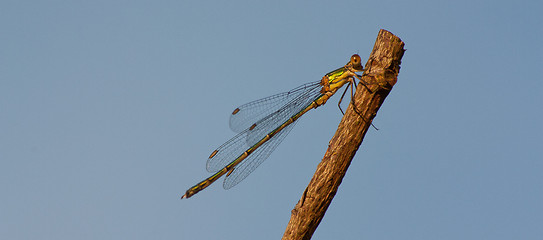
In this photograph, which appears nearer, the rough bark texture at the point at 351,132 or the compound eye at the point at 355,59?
the rough bark texture at the point at 351,132

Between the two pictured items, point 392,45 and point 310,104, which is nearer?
point 392,45

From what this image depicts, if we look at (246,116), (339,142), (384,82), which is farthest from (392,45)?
(246,116)

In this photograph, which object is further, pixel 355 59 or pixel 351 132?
pixel 355 59

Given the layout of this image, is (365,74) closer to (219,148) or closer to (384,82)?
(384,82)

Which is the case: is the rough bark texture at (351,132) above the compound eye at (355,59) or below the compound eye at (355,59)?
below

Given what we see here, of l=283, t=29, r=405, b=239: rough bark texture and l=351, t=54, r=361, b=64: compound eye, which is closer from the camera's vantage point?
l=283, t=29, r=405, b=239: rough bark texture
